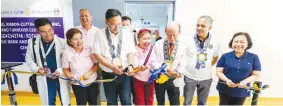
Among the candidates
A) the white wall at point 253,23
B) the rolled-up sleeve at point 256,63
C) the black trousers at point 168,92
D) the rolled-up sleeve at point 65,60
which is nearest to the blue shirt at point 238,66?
the rolled-up sleeve at point 256,63

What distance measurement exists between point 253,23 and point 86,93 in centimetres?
155

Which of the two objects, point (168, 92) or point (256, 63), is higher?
point (256, 63)

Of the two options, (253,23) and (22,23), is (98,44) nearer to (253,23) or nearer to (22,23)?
(22,23)

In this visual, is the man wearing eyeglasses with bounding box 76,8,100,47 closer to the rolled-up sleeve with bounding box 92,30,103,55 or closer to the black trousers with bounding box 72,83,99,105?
the rolled-up sleeve with bounding box 92,30,103,55

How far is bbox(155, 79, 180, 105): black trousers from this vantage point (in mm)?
1595

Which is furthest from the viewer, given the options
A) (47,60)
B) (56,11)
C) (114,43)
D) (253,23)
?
(56,11)

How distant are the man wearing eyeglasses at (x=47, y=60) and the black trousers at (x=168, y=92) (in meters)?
0.75

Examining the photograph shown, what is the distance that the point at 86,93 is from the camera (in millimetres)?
1620

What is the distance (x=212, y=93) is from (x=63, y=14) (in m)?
1.58

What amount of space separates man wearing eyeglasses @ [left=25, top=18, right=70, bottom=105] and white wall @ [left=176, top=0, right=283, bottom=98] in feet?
3.55

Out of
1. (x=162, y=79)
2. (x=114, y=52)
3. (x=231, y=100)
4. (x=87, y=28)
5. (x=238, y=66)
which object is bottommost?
(x=231, y=100)

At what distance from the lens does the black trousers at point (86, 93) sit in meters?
1.60

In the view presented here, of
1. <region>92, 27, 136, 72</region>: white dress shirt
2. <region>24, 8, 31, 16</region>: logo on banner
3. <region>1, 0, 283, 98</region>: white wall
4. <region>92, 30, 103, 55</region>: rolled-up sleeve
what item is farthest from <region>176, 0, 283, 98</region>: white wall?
<region>24, 8, 31, 16</region>: logo on banner

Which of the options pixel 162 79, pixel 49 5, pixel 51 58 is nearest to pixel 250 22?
pixel 162 79
